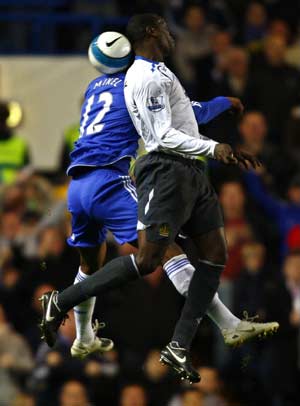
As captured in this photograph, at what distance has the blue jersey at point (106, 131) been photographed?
10.7 m

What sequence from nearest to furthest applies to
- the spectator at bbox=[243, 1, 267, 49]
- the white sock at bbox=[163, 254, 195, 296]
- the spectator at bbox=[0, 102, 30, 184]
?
1. the white sock at bbox=[163, 254, 195, 296]
2. the spectator at bbox=[0, 102, 30, 184]
3. the spectator at bbox=[243, 1, 267, 49]

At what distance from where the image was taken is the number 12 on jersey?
35.1ft

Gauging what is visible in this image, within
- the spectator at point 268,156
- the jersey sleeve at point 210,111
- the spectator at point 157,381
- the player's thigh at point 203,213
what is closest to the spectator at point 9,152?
the spectator at point 268,156

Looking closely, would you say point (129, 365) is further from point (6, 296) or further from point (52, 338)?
point (52, 338)

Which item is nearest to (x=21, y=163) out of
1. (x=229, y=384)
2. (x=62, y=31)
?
(x=62, y=31)

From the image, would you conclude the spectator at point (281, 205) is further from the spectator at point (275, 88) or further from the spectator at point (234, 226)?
the spectator at point (275, 88)

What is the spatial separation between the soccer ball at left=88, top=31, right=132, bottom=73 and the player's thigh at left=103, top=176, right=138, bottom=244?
2.42 ft

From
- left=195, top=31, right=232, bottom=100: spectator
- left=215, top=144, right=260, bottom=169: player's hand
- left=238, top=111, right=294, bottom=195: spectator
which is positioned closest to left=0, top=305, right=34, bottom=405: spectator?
left=238, top=111, right=294, bottom=195: spectator

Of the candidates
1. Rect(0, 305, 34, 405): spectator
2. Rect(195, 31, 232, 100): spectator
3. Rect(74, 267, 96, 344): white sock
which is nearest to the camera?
Rect(74, 267, 96, 344): white sock

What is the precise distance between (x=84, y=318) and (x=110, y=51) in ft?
6.14

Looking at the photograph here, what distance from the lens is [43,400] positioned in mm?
15094

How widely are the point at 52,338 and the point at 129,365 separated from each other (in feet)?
13.3

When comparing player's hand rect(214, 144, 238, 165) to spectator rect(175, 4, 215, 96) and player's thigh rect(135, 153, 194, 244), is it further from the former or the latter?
spectator rect(175, 4, 215, 96)

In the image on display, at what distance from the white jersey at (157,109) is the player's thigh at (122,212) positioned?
0.33 meters
